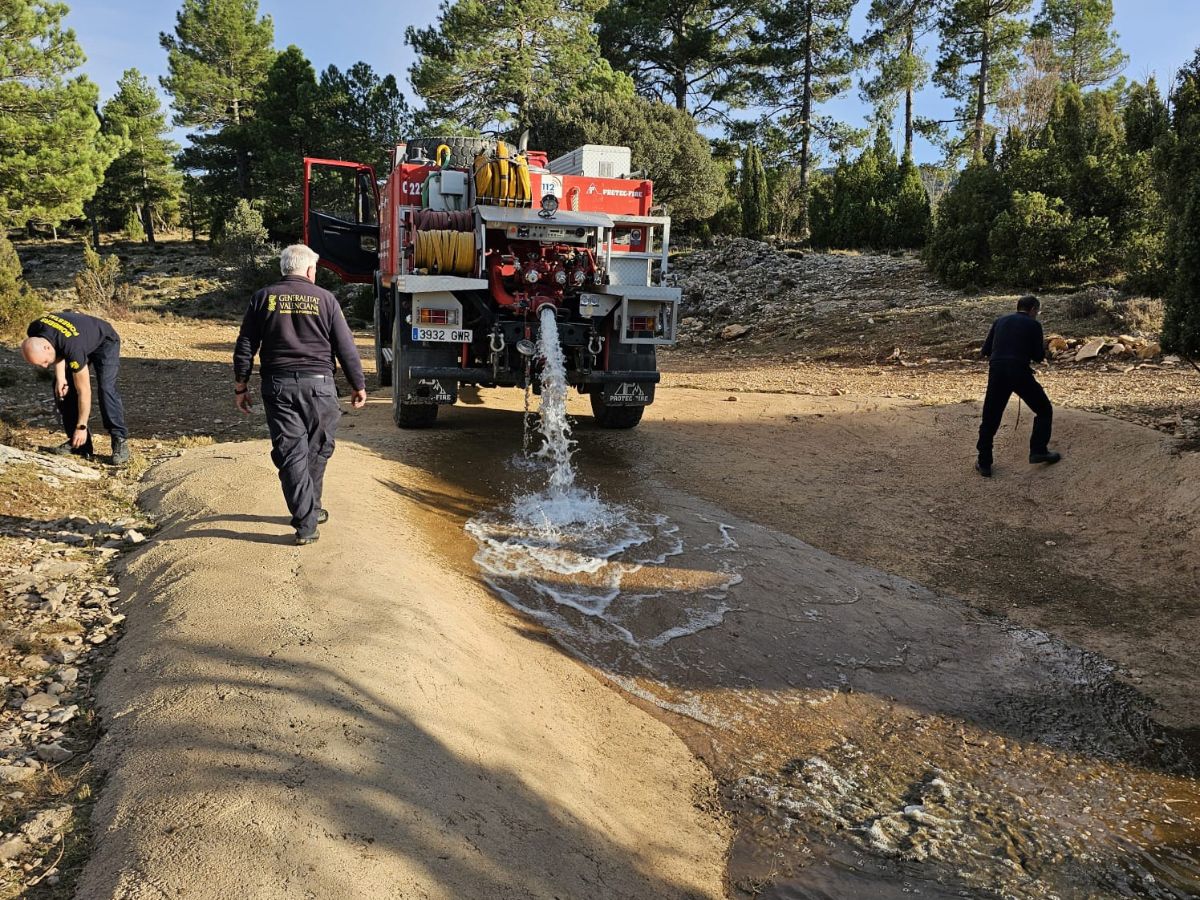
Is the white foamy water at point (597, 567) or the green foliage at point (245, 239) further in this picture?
the green foliage at point (245, 239)

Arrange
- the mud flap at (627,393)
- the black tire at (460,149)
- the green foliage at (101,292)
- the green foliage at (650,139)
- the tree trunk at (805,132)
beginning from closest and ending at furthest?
the mud flap at (627,393), the black tire at (460,149), the green foliage at (101,292), the green foliage at (650,139), the tree trunk at (805,132)

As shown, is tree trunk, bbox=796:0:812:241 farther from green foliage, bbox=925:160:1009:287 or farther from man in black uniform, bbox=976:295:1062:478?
man in black uniform, bbox=976:295:1062:478

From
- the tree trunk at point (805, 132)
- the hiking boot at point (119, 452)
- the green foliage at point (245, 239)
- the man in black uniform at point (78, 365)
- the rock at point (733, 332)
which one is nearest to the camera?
the man in black uniform at point (78, 365)

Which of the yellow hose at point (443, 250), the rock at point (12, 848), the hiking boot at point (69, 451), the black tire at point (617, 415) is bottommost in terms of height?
the rock at point (12, 848)

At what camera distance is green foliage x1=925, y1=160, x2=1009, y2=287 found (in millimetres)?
16422

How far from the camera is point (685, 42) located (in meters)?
31.6

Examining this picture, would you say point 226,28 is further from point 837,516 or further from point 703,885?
point 703,885

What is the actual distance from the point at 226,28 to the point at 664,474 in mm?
39420

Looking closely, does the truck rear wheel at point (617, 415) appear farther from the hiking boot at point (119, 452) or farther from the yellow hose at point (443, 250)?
the hiking boot at point (119, 452)

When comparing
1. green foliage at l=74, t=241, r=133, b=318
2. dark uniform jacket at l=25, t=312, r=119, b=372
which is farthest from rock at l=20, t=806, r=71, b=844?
green foliage at l=74, t=241, r=133, b=318

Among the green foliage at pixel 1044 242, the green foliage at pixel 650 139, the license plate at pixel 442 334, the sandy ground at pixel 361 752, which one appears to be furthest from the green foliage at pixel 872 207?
the sandy ground at pixel 361 752

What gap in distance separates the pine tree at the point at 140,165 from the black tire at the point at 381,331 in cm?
3362

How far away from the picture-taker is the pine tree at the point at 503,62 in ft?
85.4

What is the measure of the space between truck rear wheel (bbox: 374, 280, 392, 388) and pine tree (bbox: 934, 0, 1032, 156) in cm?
2165
